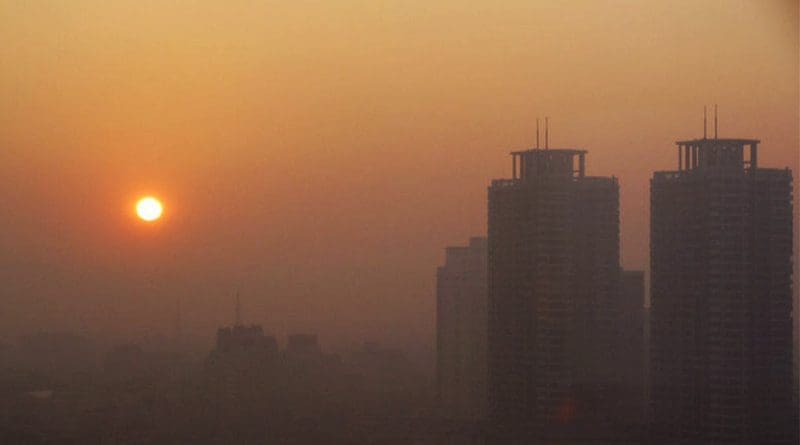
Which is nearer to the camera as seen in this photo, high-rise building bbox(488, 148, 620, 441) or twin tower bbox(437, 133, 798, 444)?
twin tower bbox(437, 133, 798, 444)

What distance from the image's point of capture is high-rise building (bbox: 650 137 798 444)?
8.73 metres

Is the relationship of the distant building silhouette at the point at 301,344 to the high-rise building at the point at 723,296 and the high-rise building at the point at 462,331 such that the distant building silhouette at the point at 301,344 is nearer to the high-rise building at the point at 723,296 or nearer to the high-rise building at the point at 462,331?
the high-rise building at the point at 462,331

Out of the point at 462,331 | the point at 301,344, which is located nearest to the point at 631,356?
the point at 462,331

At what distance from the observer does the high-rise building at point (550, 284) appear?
358 inches

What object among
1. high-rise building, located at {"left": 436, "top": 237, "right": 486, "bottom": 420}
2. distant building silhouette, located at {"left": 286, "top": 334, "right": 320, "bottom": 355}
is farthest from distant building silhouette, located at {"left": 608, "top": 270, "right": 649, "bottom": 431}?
distant building silhouette, located at {"left": 286, "top": 334, "right": 320, "bottom": 355}

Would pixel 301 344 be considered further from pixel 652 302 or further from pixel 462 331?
pixel 652 302

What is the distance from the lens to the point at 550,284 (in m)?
9.52

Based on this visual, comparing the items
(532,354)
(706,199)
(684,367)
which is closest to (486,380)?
(532,354)

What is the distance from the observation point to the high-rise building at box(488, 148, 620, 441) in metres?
9.10

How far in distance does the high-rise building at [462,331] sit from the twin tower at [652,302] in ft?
0.07

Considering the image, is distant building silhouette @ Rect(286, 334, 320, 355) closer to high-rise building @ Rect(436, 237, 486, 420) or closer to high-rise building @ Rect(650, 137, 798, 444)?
high-rise building @ Rect(436, 237, 486, 420)

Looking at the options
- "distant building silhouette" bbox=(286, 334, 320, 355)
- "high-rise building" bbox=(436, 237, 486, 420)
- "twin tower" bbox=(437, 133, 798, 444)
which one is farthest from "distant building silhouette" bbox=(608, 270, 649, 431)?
"distant building silhouette" bbox=(286, 334, 320, 355)

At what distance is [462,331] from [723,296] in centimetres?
157

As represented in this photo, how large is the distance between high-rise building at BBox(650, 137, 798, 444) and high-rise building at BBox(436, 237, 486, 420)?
104cm
